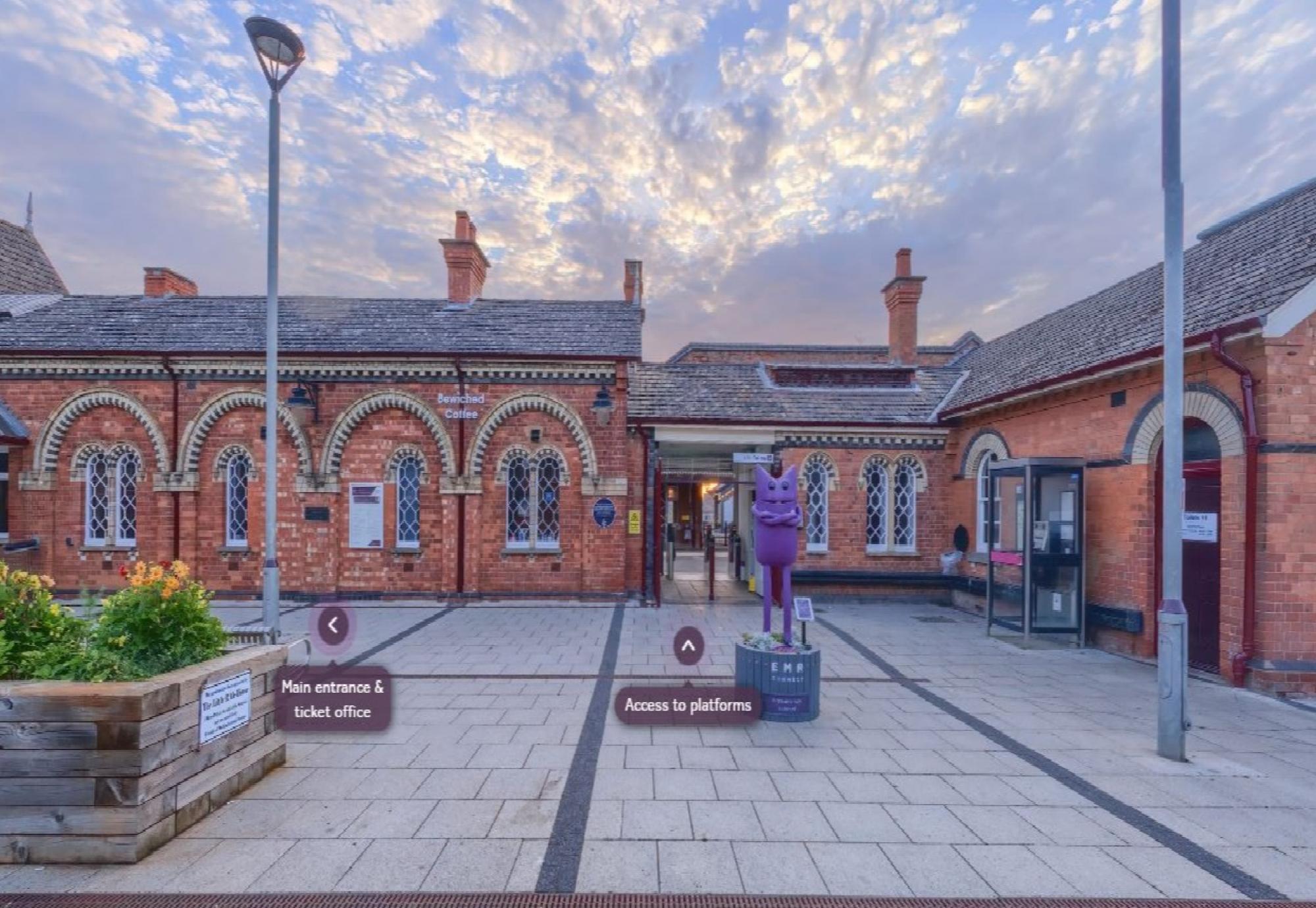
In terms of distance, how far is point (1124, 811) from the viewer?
15.3 feet

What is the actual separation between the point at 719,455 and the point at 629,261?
641 centimetres

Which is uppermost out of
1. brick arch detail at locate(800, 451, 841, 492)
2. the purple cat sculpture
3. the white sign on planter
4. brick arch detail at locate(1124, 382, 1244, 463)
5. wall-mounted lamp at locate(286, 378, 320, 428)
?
wall-mounted lamp at locate(286, 378, 320, 428)

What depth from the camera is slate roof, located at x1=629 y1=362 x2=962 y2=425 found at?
45.5 ft

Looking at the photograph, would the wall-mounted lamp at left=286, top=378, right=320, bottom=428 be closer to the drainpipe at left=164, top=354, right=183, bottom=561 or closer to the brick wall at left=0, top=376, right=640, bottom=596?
the brick wall at left=0, top=376, right=640, bottom=596

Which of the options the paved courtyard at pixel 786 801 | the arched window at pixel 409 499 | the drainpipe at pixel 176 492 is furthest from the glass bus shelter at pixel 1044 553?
the drainpipe at pixel 176 492

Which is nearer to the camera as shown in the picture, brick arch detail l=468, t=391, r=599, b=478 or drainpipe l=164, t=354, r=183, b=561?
drainpipe l=164, t=354, r=183, b=561

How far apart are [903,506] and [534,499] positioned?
27.9 ft

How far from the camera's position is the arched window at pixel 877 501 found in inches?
559

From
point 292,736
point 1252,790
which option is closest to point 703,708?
point 292,736

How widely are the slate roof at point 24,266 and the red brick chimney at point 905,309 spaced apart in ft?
81.2

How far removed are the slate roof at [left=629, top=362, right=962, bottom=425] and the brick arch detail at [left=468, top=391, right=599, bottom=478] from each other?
1347mm

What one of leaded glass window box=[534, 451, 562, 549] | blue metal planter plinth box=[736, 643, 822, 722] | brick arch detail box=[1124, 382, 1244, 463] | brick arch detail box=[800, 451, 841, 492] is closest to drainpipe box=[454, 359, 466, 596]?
leaded glass window box=[534, 451, 562, 549]

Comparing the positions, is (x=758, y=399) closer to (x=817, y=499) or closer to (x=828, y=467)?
(x=828, y=467)

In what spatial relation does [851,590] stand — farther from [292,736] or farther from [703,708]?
[292,736]
